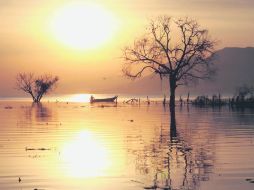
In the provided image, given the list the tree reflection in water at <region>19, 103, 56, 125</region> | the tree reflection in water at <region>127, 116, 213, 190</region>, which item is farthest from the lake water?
the tree reflection in water at <region>19, 103, 56, 125</region>

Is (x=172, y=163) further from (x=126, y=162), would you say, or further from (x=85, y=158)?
(x=85, y=158)

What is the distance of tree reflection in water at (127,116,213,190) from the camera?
1437 cm

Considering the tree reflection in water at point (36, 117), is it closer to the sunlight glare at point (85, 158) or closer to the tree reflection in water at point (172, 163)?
the sunlight glare at point (85, 158)

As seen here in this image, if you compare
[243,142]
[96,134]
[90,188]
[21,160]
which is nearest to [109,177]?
[90,188]

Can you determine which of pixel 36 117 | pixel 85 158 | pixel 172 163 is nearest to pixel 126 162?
pixel 172 163

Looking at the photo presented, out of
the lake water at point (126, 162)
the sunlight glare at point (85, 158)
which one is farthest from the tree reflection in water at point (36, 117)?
the sunlight glare at point (85, 158)

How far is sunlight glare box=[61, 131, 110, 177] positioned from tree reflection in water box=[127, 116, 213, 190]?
1.10 m

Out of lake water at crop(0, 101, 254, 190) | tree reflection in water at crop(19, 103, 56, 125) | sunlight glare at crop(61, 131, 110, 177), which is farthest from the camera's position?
tree reflection in water at crop(19, 103, 56, 125)

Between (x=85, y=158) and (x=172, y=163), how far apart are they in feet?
10.8

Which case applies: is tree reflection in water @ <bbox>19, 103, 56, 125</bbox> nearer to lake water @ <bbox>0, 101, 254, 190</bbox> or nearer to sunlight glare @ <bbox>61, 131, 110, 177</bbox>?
lake water @ <bbox>0, 101, 254, 190</bbox>

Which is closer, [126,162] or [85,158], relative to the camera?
[126,162]

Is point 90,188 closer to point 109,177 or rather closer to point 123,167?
point 109,177

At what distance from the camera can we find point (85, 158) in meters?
19.0

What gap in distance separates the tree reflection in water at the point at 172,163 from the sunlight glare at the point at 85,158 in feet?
3.60
